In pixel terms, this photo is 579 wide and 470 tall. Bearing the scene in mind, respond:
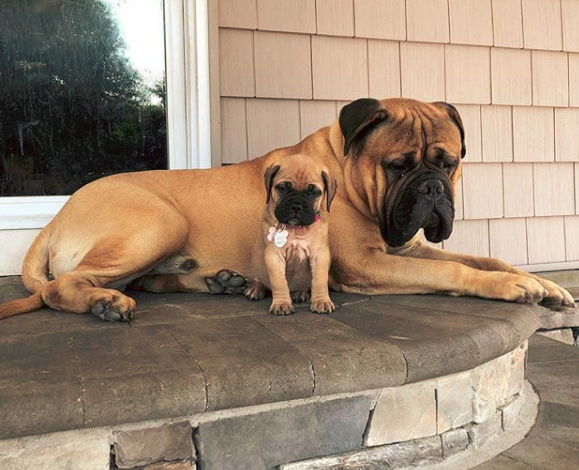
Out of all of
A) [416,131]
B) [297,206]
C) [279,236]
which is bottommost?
[279,236]

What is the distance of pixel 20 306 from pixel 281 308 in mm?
987

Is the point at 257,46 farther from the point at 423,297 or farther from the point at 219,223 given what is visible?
the point at 423,297

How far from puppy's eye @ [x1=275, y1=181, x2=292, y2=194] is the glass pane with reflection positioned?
61.0 inches

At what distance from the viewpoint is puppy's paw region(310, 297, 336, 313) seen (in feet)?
7.61

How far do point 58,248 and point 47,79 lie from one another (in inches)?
45.2

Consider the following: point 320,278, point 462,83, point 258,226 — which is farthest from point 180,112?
point 462,83

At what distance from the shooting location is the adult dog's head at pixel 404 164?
2.46 m

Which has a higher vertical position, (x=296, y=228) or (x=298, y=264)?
(x=296, y=228)

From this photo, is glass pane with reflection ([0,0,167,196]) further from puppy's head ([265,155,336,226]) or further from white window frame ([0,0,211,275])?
puppy's head ([265,155,336,226])

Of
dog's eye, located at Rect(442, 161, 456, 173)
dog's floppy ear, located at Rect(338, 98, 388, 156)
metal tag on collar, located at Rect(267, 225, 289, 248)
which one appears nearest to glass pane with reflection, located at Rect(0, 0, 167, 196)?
dog's floppy ear, located at Rect(338, 98, 388, 156)

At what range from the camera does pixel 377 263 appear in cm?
265

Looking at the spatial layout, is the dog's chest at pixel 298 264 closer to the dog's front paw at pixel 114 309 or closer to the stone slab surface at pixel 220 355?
the stone slab surface at pixel 220 355

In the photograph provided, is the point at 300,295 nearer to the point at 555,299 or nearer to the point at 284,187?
the point at 284,187

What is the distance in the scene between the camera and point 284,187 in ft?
7.34
